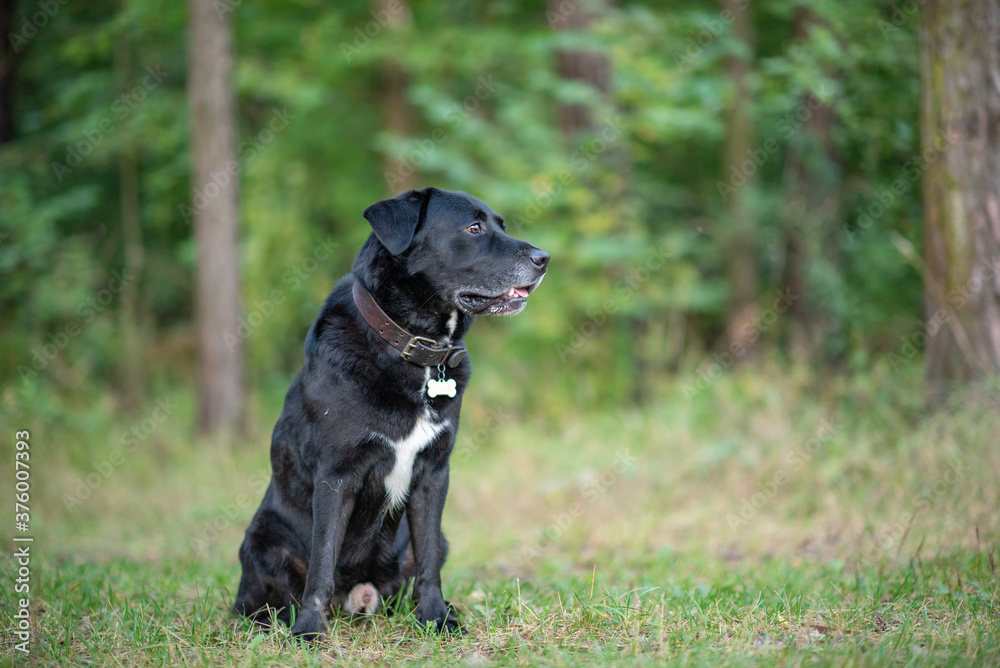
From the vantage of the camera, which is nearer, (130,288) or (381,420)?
(381,420)

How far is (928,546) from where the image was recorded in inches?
162

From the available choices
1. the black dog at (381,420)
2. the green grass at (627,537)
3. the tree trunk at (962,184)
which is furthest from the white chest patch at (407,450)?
the tree trunk at (962,184)

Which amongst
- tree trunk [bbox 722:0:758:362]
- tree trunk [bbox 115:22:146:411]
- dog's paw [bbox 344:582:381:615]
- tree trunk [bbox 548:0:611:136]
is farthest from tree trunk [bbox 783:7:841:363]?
tree trunk [bbox 115:22:146:411]

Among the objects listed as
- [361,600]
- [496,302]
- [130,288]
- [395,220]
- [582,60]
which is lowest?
[130,288]

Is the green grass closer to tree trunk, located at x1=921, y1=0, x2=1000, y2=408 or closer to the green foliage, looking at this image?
tree trunk, located at x1=921, y1=0, x2=1000, y2=408

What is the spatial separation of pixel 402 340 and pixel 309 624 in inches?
42.2

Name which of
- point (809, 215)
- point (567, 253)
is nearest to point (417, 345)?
point (809, 215)

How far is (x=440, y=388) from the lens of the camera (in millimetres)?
2988

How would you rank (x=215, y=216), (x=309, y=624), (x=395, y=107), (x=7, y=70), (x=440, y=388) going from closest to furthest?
(x=309, y=624), (x=440, y=388), (x=215, y=216), (x=395, y=107), (x=7, y=70)

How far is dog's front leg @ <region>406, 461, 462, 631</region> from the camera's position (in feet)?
9.89

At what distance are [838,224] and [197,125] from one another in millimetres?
6615

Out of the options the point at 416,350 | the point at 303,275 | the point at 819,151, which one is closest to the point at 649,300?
the point at 819,151

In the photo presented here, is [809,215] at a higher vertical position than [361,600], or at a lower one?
higher

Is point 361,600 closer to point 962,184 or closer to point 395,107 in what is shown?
point 962,184
